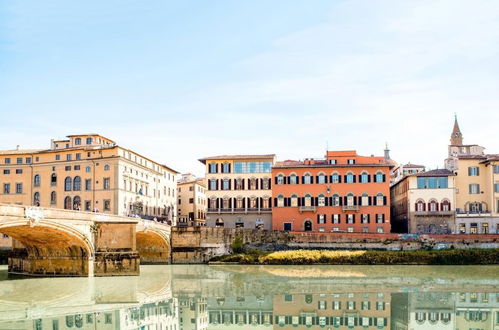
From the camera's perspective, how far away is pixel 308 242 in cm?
6275

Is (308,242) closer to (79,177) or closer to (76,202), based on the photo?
(76,202)

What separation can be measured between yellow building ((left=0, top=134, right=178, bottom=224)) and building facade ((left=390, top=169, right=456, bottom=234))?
32238mm

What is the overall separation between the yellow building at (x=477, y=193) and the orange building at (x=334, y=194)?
8034 mm

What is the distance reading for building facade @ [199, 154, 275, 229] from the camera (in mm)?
73500

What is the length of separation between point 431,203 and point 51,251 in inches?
1655

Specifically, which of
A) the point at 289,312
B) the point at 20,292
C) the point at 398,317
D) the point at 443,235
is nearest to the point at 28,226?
the point at 20,292

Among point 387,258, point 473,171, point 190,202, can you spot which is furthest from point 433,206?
point 190,202

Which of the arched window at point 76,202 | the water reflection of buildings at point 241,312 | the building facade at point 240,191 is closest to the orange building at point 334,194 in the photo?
the building facade at point 240,191

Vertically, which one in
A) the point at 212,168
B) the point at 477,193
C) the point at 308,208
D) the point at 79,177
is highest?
the point at 212,168

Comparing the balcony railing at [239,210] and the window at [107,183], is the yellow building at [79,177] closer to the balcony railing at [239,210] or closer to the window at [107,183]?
the window at [107,183]

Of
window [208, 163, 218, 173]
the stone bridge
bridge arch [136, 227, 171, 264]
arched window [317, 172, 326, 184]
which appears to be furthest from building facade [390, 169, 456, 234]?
the stone bridge

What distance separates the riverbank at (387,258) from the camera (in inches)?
2190

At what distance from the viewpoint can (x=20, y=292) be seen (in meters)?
34.8

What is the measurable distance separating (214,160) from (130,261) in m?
30.5
